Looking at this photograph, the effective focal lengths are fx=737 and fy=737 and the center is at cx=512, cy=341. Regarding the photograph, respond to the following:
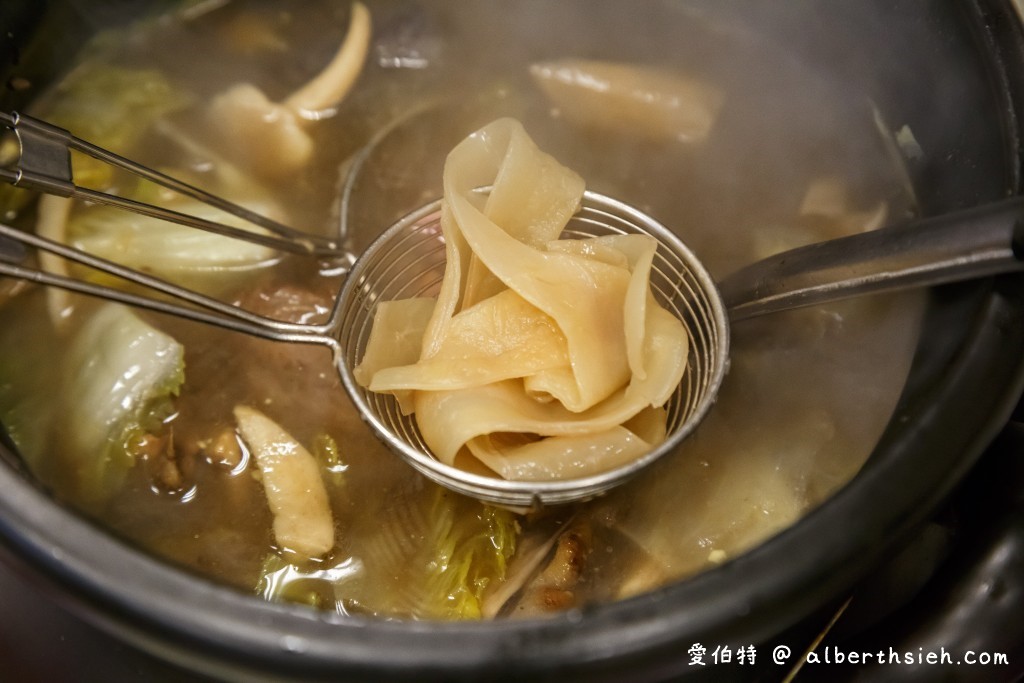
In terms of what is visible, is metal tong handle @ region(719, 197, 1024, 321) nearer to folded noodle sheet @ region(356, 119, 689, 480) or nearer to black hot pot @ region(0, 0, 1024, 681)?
black hot pot @ region(0, 0, 1024, 681)

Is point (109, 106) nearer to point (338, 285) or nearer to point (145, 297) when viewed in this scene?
point (338, 285)

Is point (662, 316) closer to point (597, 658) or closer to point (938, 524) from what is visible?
point (938, 524)

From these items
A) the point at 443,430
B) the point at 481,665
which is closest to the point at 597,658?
the point at 481,665

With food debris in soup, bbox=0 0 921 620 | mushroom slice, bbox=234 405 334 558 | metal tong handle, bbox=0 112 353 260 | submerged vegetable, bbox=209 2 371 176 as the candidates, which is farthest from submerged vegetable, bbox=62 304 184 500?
submerged vegetable, bbox=209 2 371 176

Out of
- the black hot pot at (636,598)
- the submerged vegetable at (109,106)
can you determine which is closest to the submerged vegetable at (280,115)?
the submerged vegetable at (109,106)

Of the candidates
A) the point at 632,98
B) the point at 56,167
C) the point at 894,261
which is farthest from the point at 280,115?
the point at 894,261

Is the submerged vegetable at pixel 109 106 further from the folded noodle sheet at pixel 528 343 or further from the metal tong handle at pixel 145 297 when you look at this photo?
the folded noodle sheet at pixel 528 343
